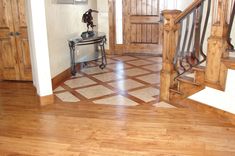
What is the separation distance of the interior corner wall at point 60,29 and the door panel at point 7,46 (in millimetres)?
650

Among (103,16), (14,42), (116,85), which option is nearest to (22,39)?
(14,42)

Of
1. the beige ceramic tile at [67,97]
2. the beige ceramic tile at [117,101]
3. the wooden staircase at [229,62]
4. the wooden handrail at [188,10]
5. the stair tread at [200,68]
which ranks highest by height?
the wooden handrail at [188,10]

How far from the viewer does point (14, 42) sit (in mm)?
4250

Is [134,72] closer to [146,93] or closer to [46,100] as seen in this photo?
[146,93]

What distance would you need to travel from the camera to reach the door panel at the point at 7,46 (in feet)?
13.6

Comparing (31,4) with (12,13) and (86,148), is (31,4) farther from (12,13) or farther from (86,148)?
(86,148)

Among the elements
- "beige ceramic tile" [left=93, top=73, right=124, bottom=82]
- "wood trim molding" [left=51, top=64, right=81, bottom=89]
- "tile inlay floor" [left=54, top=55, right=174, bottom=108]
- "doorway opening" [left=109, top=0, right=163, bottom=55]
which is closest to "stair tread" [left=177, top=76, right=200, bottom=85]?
"tile inlay floor" [left=54, top=55, right=174, bottom=108]

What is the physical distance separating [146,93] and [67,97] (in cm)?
116

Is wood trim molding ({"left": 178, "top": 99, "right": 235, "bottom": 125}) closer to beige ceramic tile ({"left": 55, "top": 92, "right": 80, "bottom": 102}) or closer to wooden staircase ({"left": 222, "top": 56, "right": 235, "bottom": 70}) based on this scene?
wooden staircase ({"left": 222, "top": 56, "right": 235, "bottom": 70})

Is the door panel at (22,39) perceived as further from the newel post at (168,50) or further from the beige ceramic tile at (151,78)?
the newel post at (168,50)

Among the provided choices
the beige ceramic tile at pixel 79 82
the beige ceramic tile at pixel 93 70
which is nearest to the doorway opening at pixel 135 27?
the beige ceramic tile at pixel 93 70

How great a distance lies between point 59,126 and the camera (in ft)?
9.44

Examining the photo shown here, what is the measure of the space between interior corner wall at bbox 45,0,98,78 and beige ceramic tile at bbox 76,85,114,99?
630mm

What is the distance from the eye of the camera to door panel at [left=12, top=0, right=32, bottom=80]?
13.4 feet
